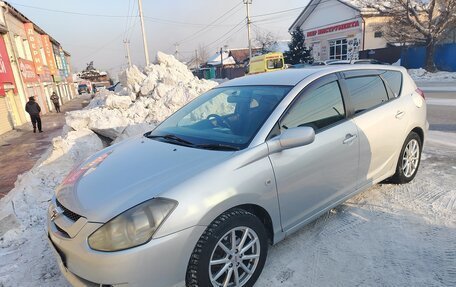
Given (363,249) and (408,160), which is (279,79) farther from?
(408,160)

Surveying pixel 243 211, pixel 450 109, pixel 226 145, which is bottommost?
pixel 450 109

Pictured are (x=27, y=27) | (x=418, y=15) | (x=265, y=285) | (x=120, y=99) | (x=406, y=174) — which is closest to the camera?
(x=265, y=285)

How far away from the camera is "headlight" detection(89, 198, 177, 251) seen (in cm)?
207

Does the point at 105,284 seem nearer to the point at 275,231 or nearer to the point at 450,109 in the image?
the point at 275,231

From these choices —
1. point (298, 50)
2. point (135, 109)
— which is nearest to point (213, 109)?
point (135, 109)

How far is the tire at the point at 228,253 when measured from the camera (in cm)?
223

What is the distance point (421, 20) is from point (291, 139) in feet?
103

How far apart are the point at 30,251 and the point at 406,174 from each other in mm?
4513

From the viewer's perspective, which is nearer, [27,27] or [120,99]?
[120,99]

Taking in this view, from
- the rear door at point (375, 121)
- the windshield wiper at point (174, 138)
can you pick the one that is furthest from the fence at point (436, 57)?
the windshield wiper at point (174, 138)

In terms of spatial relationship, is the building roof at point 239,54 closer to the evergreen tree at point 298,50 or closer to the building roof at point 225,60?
the building roof at point 225,60

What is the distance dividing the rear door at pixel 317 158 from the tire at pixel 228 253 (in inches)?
13.3

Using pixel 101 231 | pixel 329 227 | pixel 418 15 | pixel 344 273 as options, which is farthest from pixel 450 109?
pixel 418 15

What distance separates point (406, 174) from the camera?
4.21 m
